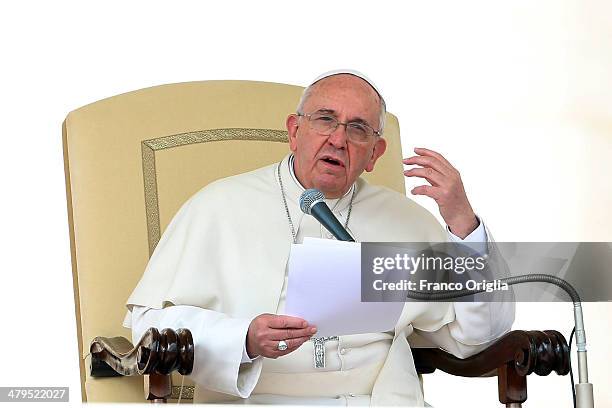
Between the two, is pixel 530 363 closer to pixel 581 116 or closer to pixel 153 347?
pixel 153 347

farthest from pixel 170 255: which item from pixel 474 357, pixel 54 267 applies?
pixel 54 267

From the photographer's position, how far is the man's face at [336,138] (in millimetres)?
3318

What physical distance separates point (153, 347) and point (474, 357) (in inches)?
37.6

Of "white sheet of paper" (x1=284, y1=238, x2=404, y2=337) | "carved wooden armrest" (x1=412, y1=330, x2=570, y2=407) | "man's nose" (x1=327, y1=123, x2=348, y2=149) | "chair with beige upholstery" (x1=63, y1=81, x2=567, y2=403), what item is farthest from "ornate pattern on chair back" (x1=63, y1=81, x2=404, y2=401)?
"carved wooden armrest" (x1=412, y1=330, x2=570, y2=407)

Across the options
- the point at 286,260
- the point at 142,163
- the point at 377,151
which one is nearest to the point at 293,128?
the point at 377,151

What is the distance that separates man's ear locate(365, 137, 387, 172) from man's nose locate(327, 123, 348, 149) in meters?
0.13

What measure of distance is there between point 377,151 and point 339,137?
0.21 metres

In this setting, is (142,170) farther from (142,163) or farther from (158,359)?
(158,359)

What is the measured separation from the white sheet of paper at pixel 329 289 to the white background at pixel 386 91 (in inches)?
78.5

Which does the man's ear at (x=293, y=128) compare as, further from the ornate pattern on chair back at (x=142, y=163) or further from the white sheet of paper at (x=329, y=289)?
the white sheet of paper at (x=329, y=289)

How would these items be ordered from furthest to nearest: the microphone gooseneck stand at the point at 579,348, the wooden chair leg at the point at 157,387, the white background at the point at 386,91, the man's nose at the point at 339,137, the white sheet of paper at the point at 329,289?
the white background at the point at 386,91
the man's nose at the point at 339,137
the wooden chair leg at the point at 157,387
the white sheet of paper at the point at 329,289
the microphone gooseneck stand at the point at 579,348

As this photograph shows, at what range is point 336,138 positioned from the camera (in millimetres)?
3297

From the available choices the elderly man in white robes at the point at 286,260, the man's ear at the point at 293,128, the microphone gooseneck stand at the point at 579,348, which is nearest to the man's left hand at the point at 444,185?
the elderly man in white robes at the point at 286,260

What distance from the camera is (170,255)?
3.34 metres
